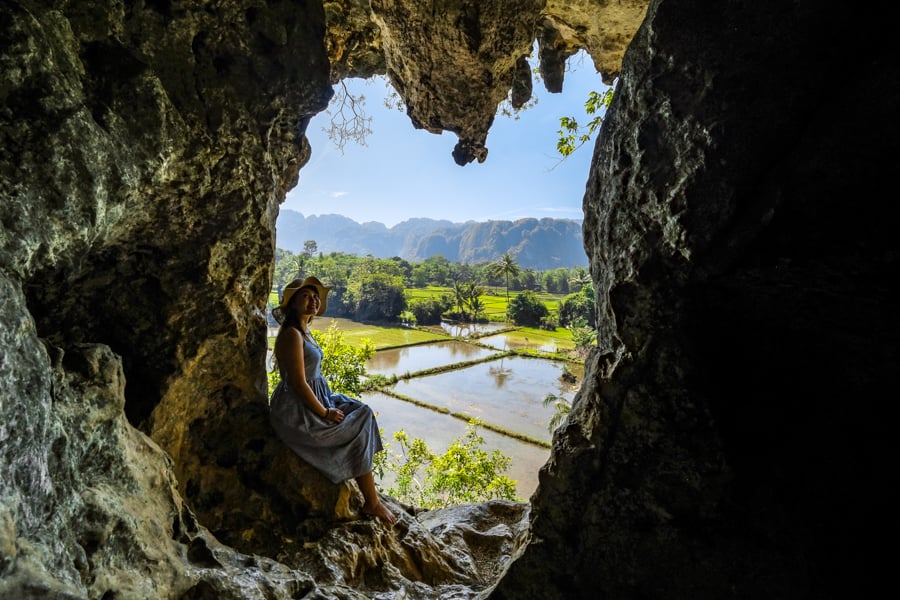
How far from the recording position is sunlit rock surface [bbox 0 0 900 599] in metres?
2.01

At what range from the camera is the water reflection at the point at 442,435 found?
21703mm

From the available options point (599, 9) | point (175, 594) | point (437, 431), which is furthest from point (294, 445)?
point (437, 431)

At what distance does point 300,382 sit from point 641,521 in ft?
9.98

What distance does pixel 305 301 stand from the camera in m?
4.34

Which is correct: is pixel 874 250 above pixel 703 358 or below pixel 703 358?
above

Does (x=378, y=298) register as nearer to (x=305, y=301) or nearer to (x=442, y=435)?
(x=442, y=435)

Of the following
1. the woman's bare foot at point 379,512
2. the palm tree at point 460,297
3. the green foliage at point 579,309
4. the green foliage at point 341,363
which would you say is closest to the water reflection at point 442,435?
the green foliage at point 341,363

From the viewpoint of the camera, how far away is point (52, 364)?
2.07m

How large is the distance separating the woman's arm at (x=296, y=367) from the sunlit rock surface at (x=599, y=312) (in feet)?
2.01

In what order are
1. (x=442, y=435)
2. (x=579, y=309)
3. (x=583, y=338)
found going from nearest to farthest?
1. (x=442, y=435)
2. (x=583, y=338)
3. (x=579, y=309)

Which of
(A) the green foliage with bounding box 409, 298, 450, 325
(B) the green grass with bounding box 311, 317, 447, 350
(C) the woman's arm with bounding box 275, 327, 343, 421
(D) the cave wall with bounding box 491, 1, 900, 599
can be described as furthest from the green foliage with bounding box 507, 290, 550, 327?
(D) the cave wall with bounding box 491, 1, 900, 599

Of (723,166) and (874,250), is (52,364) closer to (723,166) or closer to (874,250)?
(723,166)

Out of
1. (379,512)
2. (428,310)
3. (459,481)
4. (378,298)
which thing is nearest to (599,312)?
(379,512)

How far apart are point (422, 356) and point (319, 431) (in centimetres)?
4259
